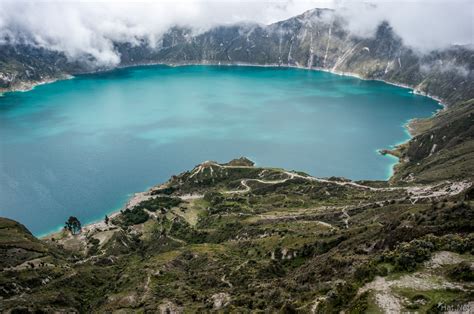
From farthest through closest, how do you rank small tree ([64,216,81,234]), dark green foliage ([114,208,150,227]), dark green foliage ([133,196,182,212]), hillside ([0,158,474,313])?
1. dark green foliage ([133,196,182,212])
2. dark green foliage ([114,208,150,227])
3. small tree ([64,216,81,234])
4. hillside ([0,158,474,313])

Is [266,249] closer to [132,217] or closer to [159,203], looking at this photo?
[132,217]

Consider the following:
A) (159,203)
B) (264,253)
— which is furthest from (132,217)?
(264,253)

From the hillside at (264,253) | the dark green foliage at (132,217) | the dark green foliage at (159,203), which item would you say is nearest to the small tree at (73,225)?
the hillside at (264,253)

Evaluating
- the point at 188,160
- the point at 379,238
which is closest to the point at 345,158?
the point at 188,160

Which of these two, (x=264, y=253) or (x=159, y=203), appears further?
(x=159, y=203)

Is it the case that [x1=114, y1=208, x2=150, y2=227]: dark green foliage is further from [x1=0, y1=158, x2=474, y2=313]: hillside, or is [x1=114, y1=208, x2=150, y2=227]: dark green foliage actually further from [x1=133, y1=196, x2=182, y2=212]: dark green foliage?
[x1=133, y1=196, x2=182, y2=212]: dark green foliage

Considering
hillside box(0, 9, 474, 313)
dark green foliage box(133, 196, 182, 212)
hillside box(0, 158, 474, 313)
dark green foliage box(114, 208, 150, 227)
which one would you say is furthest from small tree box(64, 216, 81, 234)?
dark green foliage box(133, 196, 182, 212)
